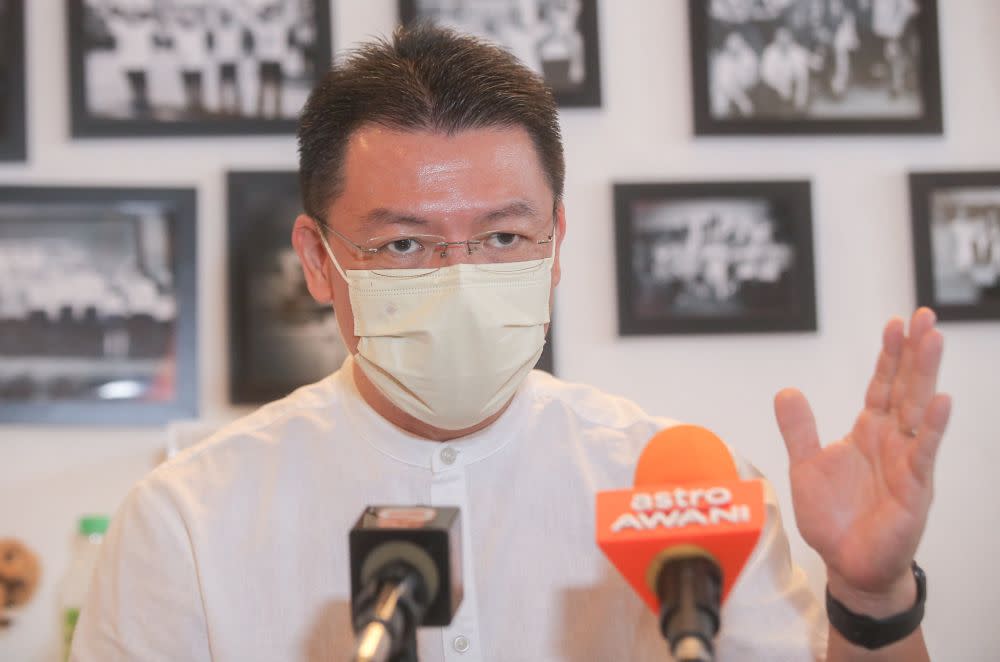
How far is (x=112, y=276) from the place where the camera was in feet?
6.47

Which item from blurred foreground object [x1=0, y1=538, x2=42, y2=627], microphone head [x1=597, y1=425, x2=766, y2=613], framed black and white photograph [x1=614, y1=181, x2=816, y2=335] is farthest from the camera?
framed black and white photograph [x1=614, y1=181, x2=816, y2=335]

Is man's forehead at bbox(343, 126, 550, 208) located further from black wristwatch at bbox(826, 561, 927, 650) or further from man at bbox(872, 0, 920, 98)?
man at bbox(872, 0, 920, 98)

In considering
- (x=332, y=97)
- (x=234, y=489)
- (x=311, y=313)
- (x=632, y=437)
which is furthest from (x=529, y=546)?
(x=311, y=313)

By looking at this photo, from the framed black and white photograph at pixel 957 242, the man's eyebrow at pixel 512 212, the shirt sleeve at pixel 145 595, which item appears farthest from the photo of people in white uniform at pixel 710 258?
the shirt sleeve at pixel 145 595

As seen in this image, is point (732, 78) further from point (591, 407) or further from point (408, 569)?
point (408, 569)

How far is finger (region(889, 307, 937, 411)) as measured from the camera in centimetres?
96

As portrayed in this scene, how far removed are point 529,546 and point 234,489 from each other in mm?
446

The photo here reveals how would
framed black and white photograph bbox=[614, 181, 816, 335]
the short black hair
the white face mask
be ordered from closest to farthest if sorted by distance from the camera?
1. the white face mask
2. the short black hair
3. framed black and white photograph bbox=[614, 181, 816, 335]

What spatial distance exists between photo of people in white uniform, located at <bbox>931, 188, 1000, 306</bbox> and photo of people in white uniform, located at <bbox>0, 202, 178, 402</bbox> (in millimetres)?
1689

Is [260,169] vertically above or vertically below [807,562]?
above

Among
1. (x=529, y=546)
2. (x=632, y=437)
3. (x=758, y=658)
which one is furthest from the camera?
(x=632, y=437)

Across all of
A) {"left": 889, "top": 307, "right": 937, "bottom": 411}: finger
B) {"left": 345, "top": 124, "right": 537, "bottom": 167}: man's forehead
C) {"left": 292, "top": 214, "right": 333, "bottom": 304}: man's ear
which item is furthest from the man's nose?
{"left": 889, "top": 307, "right": 937, "bottom": 411}: finger

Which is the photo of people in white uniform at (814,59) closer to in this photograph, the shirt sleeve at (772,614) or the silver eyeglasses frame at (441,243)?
the silver eyeglasses frame at (441,243)

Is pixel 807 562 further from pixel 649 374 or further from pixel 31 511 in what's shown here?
pixel 31 511
